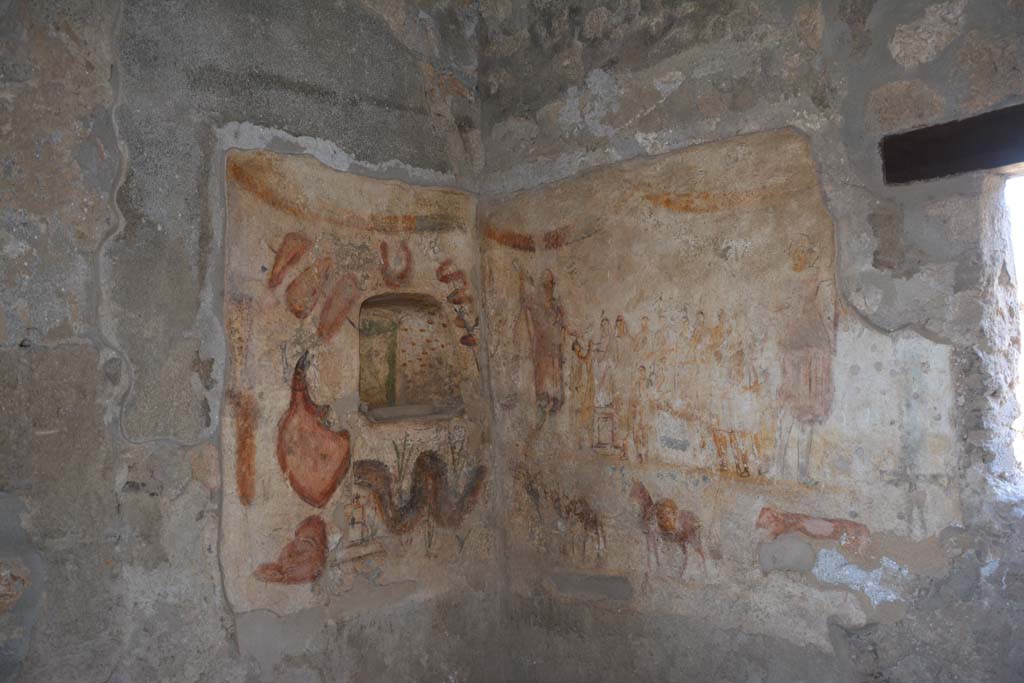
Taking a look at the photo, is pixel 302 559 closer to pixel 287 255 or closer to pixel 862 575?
pixel 287 255

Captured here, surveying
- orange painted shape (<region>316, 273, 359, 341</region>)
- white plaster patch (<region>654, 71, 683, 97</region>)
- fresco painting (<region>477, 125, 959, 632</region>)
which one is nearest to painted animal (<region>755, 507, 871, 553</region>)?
fresco painting (<region>477, 125, 959, 632</region>)

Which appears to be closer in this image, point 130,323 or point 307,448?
point 130,323

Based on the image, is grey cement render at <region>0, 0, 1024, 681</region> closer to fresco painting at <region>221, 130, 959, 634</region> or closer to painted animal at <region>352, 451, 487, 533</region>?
fresco painting at <region>221, 130, 959, 634</region>

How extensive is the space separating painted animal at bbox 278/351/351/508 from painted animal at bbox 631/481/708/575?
110 cm

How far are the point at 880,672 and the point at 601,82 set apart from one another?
2179 millimetres

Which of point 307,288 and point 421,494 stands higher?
point 307,288

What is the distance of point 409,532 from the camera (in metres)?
3.02

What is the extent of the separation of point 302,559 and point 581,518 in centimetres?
104

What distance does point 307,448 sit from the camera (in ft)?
8.88

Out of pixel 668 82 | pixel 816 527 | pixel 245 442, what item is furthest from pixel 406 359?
pixel 816 527

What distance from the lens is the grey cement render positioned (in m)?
2.13

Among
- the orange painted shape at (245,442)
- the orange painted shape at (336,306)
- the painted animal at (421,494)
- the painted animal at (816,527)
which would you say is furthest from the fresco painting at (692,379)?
the orange painted shape at (245,442)

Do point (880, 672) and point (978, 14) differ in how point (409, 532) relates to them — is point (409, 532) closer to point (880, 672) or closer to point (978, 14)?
point (880, 672)

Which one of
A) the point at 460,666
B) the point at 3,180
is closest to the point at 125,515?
the point at 3,180
